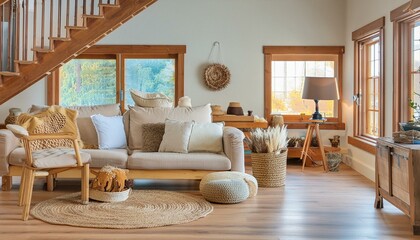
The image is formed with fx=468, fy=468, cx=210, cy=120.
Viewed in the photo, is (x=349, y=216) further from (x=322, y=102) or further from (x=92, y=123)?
(x=322, y=102)

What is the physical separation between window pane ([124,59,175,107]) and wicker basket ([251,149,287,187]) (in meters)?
2.59

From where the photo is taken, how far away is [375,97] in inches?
244

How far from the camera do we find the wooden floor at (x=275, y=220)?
3.37m

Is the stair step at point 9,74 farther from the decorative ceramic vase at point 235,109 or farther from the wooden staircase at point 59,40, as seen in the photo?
the decorative ceramic vase at point 235,109

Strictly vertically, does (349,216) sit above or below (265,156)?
below

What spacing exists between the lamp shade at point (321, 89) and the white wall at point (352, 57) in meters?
0.56

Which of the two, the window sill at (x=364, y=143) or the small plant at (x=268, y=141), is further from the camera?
the window sill at (x=364, y=143)

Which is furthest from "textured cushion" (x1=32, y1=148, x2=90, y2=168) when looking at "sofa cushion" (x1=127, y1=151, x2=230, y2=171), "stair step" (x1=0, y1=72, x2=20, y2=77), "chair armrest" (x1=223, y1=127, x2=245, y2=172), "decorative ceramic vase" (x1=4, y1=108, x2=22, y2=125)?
"decorative ceramic vase" (x1=4, y1=108, x2=22, y2=125)

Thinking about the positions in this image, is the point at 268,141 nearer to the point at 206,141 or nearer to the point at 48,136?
the point at 206,141

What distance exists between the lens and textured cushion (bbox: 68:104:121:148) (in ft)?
17.5

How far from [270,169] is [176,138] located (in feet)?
3.67

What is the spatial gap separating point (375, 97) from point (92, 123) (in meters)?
3.64

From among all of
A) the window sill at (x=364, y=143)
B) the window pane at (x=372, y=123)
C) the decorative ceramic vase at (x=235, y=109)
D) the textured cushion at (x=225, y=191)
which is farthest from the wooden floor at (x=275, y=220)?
the decorative ceramic vase at (x=235, y=109)

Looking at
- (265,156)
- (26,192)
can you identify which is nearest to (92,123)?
(26,192)
